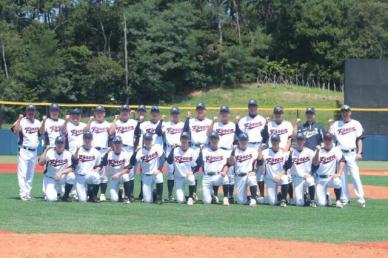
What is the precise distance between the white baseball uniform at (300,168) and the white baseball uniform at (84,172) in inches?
137

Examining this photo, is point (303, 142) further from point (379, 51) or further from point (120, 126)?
point (379, 51)

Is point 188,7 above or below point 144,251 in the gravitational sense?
above

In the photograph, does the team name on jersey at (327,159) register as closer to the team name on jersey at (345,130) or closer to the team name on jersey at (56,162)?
the team name on jersey at (345,130)

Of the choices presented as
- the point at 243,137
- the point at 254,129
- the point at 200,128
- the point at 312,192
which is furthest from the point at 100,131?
the point at 312,192

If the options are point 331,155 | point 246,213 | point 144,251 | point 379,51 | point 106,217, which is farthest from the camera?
point 379,51

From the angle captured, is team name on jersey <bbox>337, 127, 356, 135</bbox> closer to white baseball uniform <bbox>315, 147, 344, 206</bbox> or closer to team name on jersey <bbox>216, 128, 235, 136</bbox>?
white baseball uniform <bbox>315, 147, 344, 206</bbox>

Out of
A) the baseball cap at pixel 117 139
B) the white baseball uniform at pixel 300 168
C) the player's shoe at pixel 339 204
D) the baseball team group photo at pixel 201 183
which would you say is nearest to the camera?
the baseball team group photo at pixel 201 183

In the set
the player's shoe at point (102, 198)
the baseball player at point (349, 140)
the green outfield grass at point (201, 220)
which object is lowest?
the player's shoe at point (102, 198)

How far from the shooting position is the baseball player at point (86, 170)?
13.4m

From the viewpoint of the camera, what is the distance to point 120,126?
46.4ft

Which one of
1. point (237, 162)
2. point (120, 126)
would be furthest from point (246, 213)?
point (120, 126)

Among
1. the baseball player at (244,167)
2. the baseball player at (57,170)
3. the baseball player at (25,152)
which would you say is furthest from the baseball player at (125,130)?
the baseball player at (244,167)

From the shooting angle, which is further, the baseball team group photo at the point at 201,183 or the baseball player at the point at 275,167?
the baseball player at the point at 275,167

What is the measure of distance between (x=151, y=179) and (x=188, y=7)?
4154cm
